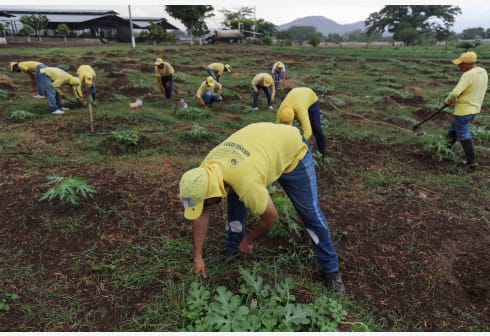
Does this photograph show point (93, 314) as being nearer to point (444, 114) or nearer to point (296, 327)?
point (296, 327)

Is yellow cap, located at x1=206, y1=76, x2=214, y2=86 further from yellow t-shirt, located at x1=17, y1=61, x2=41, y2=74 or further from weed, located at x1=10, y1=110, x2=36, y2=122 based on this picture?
yellow t-shirt, located at x1=17, y1=61, x2=41, y2=74

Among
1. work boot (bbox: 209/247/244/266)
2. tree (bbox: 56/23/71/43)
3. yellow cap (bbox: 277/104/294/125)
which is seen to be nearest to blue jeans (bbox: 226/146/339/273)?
work boot (bbox: 209/247/244/266)

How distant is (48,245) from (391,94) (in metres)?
10.8

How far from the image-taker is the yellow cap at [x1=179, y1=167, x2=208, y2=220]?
6.14 feet

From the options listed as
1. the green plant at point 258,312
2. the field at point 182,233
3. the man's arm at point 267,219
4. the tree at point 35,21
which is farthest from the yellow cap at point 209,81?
the tree at point 35,21

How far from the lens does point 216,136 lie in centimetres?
622

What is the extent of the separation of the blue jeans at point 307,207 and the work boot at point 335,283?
4 cm

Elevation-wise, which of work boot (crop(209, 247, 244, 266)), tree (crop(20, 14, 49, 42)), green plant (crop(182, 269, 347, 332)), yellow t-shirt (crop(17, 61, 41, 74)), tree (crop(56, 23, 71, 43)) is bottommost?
work boot (crop(209, 247, 244, 266))

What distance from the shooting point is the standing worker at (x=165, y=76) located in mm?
8633

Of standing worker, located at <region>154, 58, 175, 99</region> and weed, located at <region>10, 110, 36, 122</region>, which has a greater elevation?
standing worker, located at <region>154, 58, 175, 99</region>

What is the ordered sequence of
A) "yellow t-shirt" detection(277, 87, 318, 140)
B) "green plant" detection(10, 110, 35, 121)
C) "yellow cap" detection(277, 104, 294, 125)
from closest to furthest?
"yellow cap" detection(277, 104, 294, 125) < "yellow t-shirt" detection(277, 87, 318, 140) < "green plant" detection(10, 110, 35, 121)

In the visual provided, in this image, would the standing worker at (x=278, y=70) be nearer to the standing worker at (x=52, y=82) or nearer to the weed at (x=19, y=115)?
the standing worker at (x=52, y=82)

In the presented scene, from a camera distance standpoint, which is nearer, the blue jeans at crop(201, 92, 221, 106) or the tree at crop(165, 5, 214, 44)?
the blue jeans at crop(201, 92, 221, 106)

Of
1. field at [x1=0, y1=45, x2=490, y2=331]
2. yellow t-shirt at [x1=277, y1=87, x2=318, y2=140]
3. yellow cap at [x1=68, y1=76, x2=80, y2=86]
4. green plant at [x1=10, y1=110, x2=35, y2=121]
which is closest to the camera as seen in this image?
field at [x1=0, y1=45, x2=490, y2=331]
